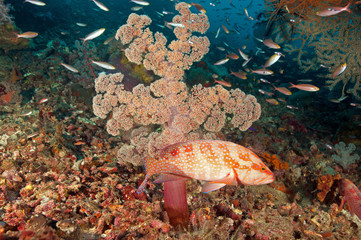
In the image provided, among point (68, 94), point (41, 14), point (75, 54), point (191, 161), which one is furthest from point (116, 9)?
point (191, 161)

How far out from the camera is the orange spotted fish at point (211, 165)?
7.55 ft

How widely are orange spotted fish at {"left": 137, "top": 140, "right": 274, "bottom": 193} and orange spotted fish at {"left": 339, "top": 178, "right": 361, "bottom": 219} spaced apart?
6.69 feet

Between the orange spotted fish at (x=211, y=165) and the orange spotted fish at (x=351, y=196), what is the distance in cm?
204

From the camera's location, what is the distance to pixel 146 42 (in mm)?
3857

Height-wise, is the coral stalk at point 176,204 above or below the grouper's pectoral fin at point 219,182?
below

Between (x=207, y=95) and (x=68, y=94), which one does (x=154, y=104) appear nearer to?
(x=207, y=95)

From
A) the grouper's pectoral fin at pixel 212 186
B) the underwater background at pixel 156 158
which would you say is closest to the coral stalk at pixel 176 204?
the underwater background at pixel 156 158

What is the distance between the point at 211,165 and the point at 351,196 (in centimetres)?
282

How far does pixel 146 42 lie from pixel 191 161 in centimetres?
275

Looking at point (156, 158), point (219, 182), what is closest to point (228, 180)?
point (219, 182)

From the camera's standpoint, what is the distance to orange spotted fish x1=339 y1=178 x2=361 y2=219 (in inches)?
121

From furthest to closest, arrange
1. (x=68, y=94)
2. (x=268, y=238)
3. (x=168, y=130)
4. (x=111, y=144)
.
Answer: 1. (x=68, y=94)
2. (x=111, y=144)
3. (x=168, y=130)
4. (x=268, y=238)

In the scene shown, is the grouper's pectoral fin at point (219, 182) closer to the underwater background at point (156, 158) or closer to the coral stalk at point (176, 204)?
the underwater background at point (156, 158)

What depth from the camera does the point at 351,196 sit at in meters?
3.20
